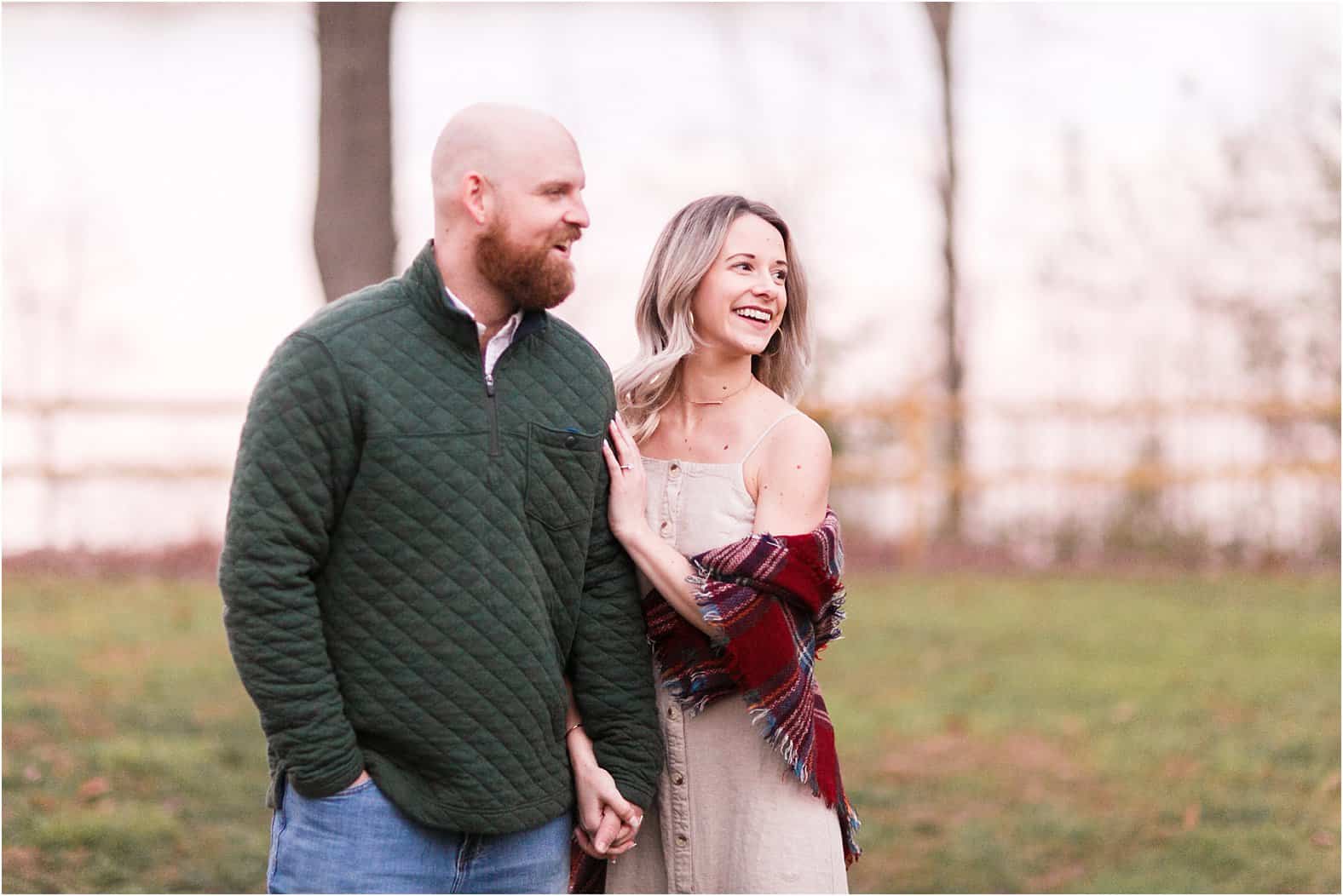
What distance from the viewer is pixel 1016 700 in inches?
299

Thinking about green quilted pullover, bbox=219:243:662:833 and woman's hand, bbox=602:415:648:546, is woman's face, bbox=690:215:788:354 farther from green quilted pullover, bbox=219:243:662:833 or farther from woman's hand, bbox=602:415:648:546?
green quilted pullover, bbox=219:243:662:833

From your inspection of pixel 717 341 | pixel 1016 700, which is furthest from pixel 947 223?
pixel 717 341

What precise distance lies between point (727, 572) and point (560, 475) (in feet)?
1.24

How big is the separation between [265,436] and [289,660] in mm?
372

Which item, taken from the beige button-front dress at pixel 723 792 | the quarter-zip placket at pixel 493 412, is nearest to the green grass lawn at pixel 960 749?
the beige button-front dress at pixel 723 792

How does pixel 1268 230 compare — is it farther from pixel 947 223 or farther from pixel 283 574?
pixel 283 574

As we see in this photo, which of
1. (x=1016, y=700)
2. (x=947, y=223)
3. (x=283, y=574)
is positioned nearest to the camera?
(x=283, y=574)

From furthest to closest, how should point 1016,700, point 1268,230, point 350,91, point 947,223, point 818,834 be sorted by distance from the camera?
point 947,223 → point 1268,230 → point 1016,700 → point 350,91 → point 818,834

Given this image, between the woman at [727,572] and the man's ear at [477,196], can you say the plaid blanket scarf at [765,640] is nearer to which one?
the woman at [727,572]

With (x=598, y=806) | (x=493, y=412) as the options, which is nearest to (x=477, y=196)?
(x=493, y=412)

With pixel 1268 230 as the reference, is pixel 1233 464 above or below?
below

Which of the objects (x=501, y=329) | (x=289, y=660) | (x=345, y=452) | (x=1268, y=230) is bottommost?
(x=289, y=660)

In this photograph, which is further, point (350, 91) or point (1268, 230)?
point (1268, 230)

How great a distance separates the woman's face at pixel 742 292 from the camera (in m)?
2.95
